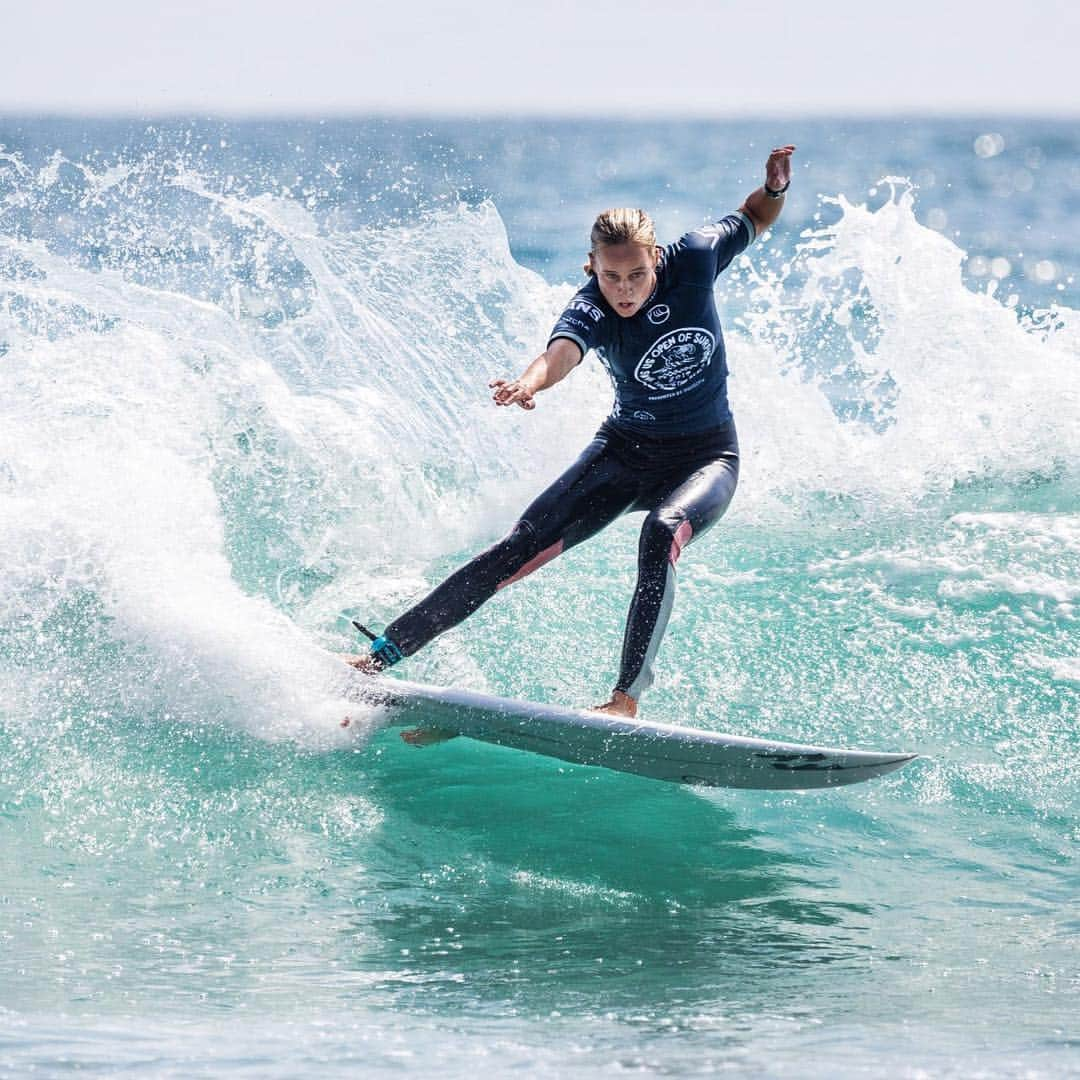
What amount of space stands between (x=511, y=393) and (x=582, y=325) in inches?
28.1

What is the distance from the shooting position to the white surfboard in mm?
5281

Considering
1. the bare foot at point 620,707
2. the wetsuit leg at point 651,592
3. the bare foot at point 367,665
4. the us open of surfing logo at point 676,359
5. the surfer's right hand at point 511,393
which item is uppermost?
the us open of surfing logo at point 676,359

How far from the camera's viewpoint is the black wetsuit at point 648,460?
557 centimetres

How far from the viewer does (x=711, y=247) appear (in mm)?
5883

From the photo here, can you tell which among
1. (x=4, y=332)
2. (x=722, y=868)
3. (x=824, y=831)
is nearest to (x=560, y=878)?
(x=722, y=868)

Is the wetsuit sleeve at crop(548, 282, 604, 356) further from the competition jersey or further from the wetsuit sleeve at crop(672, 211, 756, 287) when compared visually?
the wetsuit sleeve at crop(672, 211, 756, 287)

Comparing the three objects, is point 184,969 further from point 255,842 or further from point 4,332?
point 4,332

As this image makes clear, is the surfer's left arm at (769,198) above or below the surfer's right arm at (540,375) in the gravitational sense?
above

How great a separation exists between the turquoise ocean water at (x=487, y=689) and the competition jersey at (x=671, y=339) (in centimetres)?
117

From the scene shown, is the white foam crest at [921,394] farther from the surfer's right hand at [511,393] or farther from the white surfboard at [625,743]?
the surfer's right hand at [511,393]

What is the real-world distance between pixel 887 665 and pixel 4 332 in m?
5.27

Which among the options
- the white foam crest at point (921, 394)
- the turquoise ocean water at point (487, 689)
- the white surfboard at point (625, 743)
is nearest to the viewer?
the turquoise ocean water at point (487, 689)

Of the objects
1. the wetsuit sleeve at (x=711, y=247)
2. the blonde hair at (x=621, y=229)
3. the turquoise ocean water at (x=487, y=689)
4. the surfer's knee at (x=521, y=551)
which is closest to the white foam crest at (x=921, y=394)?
the turquoise ocean water at (x=487, y=689)

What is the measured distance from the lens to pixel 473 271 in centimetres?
985
